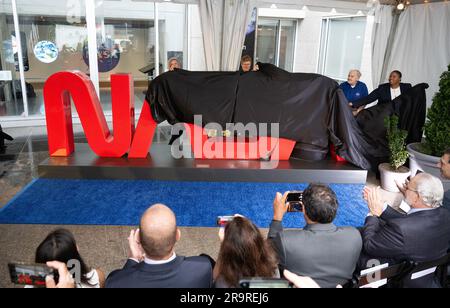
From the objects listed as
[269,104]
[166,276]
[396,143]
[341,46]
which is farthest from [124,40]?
[166,276]

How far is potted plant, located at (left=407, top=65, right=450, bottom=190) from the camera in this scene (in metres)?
4.91

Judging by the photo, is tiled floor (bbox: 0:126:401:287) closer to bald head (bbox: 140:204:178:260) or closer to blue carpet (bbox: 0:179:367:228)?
blue carpet (bbox: 0:179:367:228)

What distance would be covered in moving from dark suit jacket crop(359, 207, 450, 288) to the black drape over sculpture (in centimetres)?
304

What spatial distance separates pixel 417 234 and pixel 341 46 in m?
9.24

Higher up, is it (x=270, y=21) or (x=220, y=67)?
Result: (x=270, y=21)

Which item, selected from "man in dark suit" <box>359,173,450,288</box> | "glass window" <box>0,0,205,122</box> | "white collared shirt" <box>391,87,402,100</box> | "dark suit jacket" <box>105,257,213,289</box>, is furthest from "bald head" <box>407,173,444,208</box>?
"glass window" <box>0,0,205,122</box>

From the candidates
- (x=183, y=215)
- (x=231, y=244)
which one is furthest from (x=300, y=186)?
(x=231, y=244)

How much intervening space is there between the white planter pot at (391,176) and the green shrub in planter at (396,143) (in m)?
0.10

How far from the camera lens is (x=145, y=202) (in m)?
4.40

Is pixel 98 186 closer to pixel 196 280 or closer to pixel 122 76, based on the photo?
pixel 122 76

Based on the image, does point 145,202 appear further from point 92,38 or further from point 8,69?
point 8,69

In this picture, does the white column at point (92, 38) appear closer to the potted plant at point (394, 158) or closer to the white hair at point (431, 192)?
the potted plant at point (394, 158)

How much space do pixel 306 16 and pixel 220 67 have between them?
563cm
